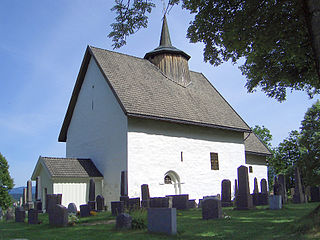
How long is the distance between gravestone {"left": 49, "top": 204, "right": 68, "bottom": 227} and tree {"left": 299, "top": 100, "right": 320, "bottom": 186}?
88.3ft

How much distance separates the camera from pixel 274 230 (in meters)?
8.92

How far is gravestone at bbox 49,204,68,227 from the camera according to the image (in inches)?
487

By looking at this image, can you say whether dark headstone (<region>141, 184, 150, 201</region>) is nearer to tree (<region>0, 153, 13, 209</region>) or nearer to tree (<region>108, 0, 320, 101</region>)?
tree (<region>108, 0, 320, 101</region>)

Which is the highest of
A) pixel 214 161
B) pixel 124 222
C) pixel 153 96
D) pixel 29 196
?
pixel 153 96

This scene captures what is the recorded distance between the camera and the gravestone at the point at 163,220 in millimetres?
9359

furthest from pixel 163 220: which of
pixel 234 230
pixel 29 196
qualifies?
pixel 29 196

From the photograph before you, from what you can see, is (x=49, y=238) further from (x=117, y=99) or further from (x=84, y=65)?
(x=84, y=65)

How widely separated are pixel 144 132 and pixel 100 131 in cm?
347

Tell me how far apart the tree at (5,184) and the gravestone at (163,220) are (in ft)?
124

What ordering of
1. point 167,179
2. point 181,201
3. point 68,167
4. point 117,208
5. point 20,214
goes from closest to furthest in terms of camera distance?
point 117,208, point 20,214, point 181,201, point 68,167, point 167,179

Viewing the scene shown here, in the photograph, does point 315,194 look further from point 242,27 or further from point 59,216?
point 59,216

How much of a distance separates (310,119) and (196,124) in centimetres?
2039

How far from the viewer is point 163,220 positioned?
376 inches

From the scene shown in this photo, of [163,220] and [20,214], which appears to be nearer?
[163,220]
